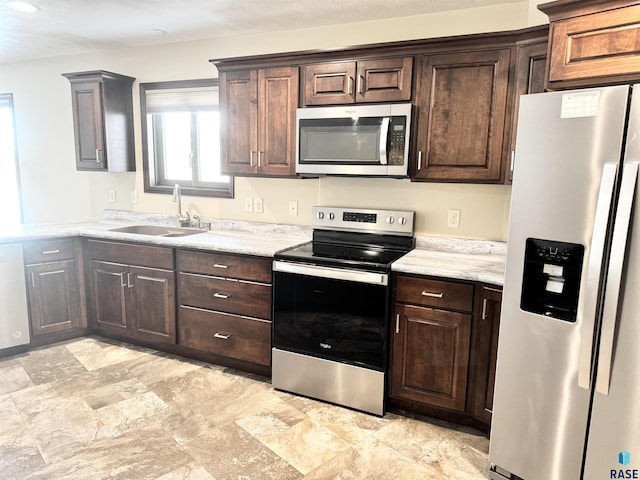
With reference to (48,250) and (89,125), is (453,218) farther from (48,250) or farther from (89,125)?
(89,125)

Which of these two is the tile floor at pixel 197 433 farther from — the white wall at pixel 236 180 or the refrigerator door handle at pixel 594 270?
the white wall at pixel 236 180

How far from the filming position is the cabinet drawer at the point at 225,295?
2891 millimetres

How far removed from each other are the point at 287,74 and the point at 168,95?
1452 millimetres

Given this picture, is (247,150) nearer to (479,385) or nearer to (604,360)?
(479,385)

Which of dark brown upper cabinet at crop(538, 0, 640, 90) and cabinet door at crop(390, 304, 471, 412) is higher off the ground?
dark brown upper cabinet at crop(538, 0, 640, 90)

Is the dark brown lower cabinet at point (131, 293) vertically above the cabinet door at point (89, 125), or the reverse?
the cabinet door at point (89, 125)

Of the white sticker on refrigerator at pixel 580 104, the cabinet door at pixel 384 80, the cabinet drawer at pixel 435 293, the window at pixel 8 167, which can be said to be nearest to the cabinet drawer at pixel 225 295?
the cabinet drawer at pixel 435 293

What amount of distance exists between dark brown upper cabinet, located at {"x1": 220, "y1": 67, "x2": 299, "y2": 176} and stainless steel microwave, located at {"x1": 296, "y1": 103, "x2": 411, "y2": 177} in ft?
0.50

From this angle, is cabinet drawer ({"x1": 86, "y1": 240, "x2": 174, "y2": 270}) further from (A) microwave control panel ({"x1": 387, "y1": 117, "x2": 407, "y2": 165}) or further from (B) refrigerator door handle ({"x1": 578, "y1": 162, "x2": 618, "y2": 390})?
(B) refrigerator door handle ({"x1": 578, "y1": 162, "x2": 618, "y2": 390})

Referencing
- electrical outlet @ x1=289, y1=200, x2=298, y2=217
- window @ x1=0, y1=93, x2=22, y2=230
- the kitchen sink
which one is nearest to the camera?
electrical outlet @ x1=289, y1=200, x2=298, y2=217

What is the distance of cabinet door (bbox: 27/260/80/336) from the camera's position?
3375mm

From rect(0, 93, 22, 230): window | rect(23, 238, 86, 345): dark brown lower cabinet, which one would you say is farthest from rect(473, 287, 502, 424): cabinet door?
rect(0, 93, 22, 230): window

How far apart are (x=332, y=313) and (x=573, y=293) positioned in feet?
4.28

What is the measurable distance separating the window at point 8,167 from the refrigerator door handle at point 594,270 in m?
5.39
